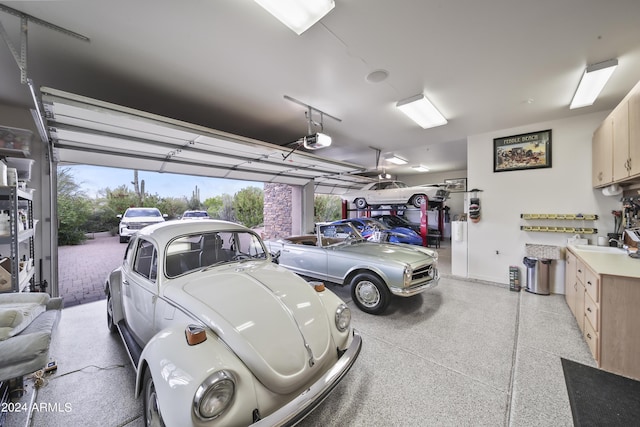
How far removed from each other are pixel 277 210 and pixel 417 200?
5134 millimetres

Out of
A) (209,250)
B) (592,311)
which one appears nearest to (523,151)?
(592,311)

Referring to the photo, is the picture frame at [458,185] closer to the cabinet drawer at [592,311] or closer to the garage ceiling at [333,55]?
the garage ceiling at [333,55]

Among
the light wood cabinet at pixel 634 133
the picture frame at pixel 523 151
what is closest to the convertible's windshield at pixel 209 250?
the light wood cabinet at pixel 634 133

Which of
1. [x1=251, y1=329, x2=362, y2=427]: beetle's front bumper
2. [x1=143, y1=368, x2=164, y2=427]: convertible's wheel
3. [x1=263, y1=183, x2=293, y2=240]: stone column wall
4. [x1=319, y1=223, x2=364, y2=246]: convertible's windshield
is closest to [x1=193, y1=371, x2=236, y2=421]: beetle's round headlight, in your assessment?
[x1=251, y1=329, x2=362, y2=427]: beetle's front bumper

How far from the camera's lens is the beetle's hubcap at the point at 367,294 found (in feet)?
11.3

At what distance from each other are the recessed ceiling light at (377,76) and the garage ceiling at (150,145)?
192 centimetres

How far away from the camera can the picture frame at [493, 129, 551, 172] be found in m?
4.28

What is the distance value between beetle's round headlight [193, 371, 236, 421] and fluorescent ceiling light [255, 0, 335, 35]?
2.34 meters

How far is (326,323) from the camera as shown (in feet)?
5.81

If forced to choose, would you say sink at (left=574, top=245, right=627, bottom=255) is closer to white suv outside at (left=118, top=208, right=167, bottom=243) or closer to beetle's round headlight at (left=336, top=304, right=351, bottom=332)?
beetle's round headlight at (left=336, top=304, right=351, bottom=332)

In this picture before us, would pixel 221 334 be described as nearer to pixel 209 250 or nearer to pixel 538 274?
pixel 209 250

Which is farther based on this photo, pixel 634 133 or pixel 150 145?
pixel 150 145

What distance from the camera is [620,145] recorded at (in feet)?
9.29

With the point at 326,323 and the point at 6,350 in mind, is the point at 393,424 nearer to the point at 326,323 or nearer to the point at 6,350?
the point at 326,323
